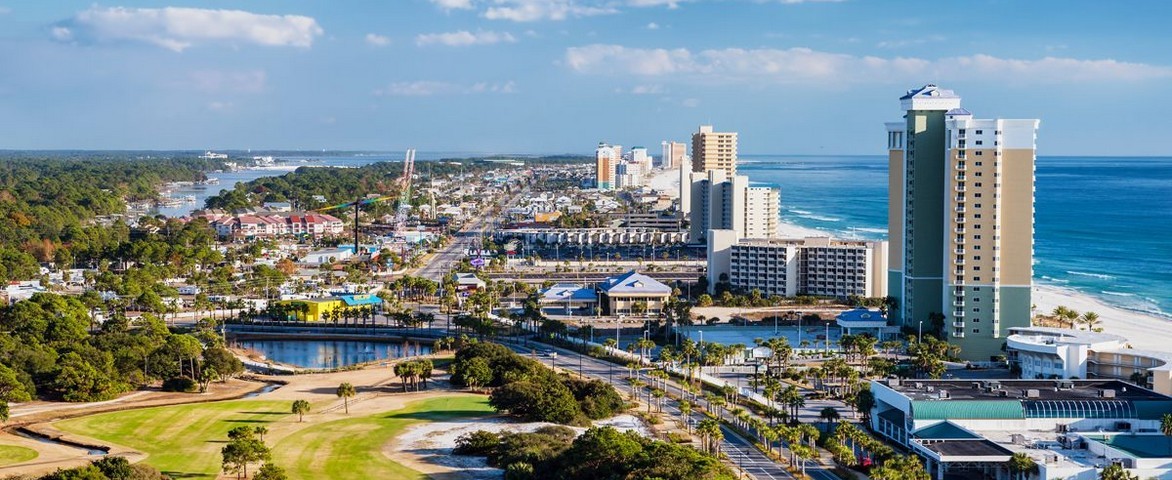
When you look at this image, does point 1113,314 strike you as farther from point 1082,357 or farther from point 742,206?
point 742,206

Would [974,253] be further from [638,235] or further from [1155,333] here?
[638,235]

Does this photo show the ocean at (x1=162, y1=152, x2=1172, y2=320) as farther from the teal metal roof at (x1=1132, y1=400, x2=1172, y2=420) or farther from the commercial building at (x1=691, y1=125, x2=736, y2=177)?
the teal metal roof at (x1=1132, y1=400, x2=1172, y2=420)

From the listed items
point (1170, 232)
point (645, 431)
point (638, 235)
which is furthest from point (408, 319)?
point (1170, 232)

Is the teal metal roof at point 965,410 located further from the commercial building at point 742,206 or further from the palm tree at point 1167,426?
the commercial building at point 742,206

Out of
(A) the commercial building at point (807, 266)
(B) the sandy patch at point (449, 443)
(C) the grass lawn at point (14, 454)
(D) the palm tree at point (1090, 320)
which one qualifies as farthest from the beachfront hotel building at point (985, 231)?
(C) the grass lawn at point (14, 454)

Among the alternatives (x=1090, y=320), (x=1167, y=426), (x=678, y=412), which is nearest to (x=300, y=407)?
(x=678, y=412)

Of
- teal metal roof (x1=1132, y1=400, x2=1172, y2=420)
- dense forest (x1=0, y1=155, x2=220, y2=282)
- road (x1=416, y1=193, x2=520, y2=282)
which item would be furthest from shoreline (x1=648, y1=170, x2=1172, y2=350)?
dense forest (x1=0, y1=155, x2=220, y2=282)
